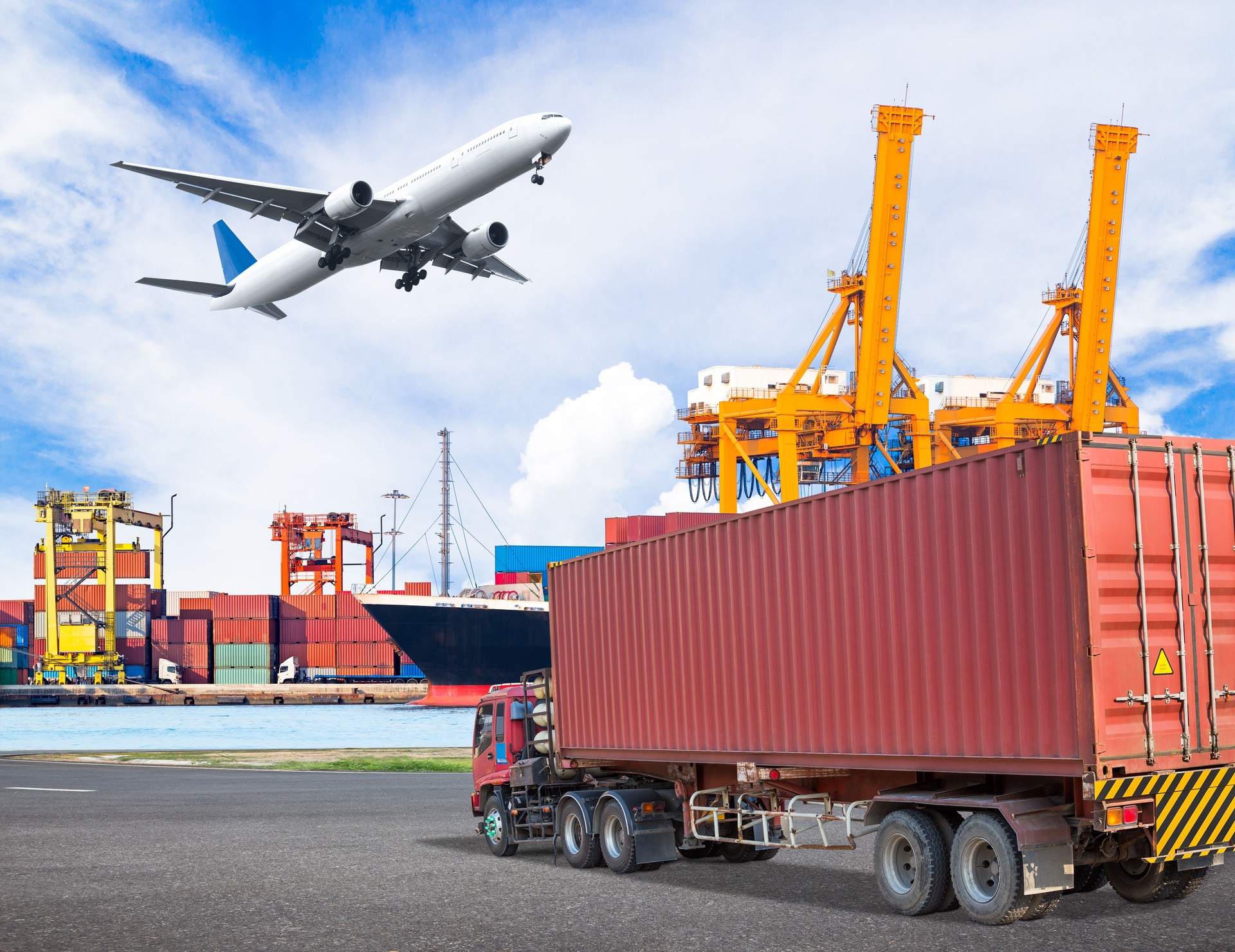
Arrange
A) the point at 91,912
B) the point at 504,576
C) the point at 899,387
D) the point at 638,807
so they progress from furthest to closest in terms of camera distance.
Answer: the point at 504,576 → the point at 899,387 → the point at 638,807 → the point at 91,912

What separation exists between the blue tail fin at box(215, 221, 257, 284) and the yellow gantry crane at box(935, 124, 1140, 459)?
3375 cm

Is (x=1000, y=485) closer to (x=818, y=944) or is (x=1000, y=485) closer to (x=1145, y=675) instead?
(x=1145, y=675)

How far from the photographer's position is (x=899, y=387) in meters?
60.1

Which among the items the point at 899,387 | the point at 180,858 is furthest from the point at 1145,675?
the point at 899,387

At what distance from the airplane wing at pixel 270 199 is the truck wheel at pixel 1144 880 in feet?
84.9

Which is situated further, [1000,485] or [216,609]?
[216,609]

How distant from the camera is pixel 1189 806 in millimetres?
9070

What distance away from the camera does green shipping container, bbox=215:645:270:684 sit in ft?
308

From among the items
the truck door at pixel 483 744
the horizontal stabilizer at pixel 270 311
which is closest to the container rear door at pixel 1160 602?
the truck door at pixel 483 744

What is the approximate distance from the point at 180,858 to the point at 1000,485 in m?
11.0

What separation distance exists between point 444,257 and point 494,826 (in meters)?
26.1

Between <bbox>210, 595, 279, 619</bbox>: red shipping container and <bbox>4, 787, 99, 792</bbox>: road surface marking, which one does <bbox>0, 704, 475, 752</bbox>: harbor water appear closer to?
<bbox>210, 595, 279, 619</bbox>: red shipping container

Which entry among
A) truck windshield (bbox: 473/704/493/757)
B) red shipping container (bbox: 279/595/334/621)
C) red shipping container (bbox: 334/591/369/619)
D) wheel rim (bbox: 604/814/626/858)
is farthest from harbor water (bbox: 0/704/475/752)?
wheel rim (bbox: 604/814/626/858)

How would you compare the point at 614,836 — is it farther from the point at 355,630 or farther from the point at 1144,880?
the point at 355,630
